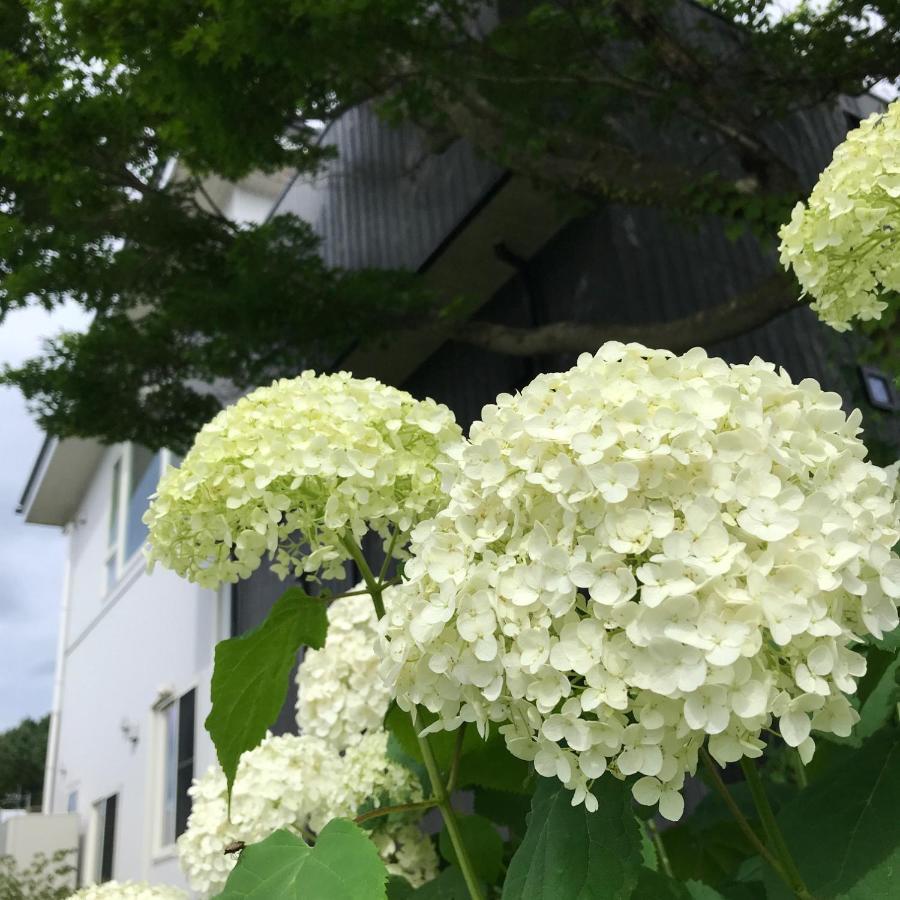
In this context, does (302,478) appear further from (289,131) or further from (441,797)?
(289,131)

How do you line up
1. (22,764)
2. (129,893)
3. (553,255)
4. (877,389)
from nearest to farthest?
(129,893), (877,389), (553,255), (22,764)

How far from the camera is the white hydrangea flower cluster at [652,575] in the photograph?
1.95 ft

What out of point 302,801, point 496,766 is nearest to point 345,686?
point 302,801

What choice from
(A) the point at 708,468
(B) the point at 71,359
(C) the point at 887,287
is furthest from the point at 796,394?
(B) the point at 71,359

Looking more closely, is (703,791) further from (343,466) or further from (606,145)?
(343,466)

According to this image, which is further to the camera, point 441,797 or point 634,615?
point 441,797

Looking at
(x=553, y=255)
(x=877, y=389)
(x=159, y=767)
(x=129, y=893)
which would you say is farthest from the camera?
(x=159, y=767)

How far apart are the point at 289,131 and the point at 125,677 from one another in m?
7.62

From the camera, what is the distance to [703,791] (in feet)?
12.2

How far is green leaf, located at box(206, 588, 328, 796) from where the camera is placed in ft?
3.10

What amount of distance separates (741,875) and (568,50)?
11.5 feet

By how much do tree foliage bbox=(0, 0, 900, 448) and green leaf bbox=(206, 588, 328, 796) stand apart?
8.67ft

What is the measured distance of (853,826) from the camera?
2.40ft

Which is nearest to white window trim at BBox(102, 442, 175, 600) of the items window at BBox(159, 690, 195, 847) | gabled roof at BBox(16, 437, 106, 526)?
gabled roof at BBox(16, 437, 106, 526)
